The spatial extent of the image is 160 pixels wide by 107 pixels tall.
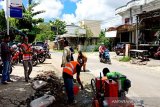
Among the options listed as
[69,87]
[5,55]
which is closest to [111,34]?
[5,55]

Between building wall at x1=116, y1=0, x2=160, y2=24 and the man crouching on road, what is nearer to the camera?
the man crouching on road

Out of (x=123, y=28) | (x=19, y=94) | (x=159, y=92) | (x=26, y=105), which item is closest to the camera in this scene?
(x=26, y=105)

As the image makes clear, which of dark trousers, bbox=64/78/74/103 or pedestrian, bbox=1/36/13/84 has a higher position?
pedestrian, bbox=1/36/13/84

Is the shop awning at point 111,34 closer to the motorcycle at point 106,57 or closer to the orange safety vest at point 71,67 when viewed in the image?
the motorcycle at point 106,57

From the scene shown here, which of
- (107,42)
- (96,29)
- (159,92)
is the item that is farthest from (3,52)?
(96,29)

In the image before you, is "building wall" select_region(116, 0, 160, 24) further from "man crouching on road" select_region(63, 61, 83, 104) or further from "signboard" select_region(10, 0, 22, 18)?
"man crouching on road" select_region(63, 61, 83, 104)

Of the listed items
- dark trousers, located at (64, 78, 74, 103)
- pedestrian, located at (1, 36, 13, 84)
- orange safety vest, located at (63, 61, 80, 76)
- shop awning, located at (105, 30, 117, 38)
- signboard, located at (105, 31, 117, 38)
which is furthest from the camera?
signboard, located at (105, 31, 117, 38)

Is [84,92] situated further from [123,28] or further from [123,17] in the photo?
[123,17]

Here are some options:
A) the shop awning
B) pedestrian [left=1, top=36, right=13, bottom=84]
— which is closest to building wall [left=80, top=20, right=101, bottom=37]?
the shop awning

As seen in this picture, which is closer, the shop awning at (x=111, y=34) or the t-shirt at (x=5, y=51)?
the t-shirt at (x=5, y=51)

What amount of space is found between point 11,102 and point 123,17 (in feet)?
129

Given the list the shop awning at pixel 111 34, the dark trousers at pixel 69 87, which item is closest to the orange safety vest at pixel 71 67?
the dark trousers at pixel 69 87

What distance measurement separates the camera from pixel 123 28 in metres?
42.9

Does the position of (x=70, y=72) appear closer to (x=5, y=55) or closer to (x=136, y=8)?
(x=5, y=55)
